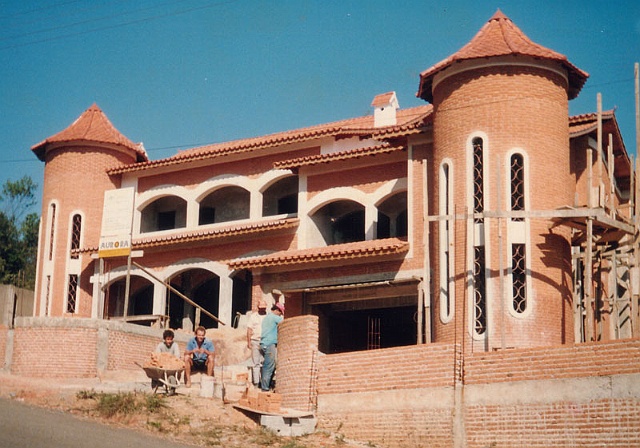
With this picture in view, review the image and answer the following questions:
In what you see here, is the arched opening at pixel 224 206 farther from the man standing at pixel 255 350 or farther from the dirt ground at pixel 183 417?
the dirt ground at pixel 183 417

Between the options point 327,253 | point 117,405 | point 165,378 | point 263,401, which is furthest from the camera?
point 327,253

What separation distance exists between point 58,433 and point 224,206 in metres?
17.7

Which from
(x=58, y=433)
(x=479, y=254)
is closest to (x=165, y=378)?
(x=58, y=433)

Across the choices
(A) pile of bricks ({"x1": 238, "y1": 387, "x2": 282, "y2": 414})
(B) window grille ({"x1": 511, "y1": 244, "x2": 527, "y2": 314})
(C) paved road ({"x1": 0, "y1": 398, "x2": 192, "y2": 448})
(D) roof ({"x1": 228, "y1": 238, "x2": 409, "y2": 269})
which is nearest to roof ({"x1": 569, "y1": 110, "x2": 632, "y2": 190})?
(B) window grille ({"x1": 511, "y1": 244, "x2": 527, "y2": 314})

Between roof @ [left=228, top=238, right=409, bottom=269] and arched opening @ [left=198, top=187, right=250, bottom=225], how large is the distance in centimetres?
462

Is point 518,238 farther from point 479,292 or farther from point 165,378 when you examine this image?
point 165,378

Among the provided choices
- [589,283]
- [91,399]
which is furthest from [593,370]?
[91,399]

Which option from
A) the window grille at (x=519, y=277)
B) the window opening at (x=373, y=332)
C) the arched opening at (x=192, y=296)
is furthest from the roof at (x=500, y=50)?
the arched opening at (x=192, y=296)

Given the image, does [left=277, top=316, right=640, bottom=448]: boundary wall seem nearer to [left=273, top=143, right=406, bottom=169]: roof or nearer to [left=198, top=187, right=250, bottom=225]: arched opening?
[left=273, top=143, right=406, bottom=169]: roof

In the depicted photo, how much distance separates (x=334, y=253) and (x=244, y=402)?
8023 millimetres

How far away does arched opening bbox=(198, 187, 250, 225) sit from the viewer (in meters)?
32.1

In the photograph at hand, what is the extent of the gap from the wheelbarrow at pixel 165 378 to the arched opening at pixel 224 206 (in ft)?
43.5

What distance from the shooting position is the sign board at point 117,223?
28578mm

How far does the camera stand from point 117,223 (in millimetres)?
29062
